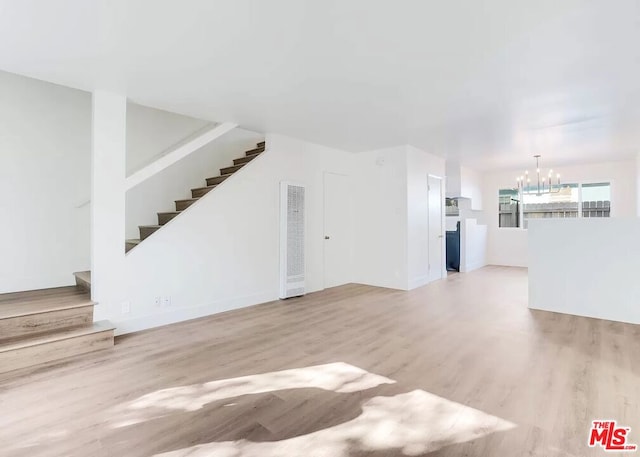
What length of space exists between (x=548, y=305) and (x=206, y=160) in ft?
18.1

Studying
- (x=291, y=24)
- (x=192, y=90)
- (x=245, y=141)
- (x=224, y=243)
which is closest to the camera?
(x=291, y=24)

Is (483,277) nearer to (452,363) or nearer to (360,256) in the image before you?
(360,256)

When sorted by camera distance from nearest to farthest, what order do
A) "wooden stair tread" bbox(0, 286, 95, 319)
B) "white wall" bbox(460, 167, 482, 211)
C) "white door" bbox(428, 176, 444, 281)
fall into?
"wooden stair tread" bbox(0, 286, 95, 319)
"white door" bbox(428, 176, 444, 281)
"white wall" bbox(460, 167, 482, 211)

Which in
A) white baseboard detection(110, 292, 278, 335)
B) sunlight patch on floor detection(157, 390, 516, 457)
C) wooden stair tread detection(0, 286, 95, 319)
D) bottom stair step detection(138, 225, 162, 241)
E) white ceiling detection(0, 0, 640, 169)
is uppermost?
white ceiling detection(0, 0, 640, 169)

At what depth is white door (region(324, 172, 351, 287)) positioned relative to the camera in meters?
5.88

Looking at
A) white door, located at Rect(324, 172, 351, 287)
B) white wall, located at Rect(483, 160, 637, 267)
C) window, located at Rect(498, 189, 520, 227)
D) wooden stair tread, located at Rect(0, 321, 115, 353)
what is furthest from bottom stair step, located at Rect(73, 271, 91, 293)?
window, located at Rect(498, 189, 520, 227)

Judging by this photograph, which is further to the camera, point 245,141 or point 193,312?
point 245,141

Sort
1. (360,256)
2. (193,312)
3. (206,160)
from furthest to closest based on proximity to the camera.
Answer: (360,256) < (206,160) < (193,312)

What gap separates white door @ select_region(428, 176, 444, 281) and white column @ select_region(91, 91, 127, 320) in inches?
203

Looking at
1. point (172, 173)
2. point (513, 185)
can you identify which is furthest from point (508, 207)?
point (172, 173)

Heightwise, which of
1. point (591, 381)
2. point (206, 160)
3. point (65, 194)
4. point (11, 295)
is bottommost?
point (591, 381)

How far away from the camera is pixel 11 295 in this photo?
357 cm

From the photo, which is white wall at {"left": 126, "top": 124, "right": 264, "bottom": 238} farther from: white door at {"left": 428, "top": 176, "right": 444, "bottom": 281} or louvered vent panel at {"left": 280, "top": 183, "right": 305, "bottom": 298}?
white door at {"left": 428, "top": 176, "right": 444, "bottom": 281}

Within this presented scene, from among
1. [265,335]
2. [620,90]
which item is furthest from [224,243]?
[620,90]
